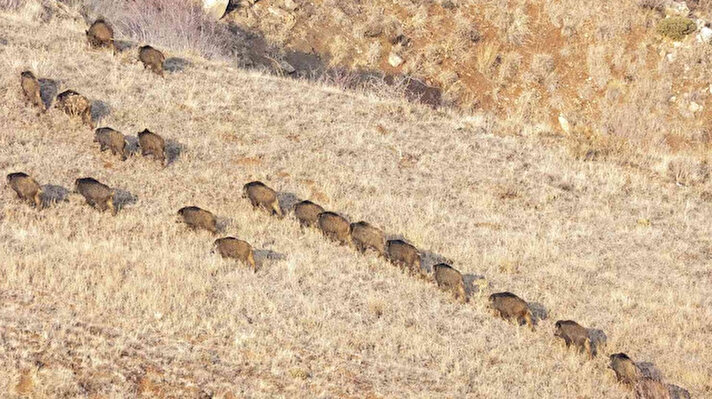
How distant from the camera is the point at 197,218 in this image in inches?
513

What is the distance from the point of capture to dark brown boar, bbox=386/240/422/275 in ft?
41.9

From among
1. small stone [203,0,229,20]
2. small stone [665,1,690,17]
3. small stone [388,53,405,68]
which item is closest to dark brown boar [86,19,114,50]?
small stone [203,0,229,20]

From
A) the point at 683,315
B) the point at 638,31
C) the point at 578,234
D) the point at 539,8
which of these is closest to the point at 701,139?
the point at 638,31

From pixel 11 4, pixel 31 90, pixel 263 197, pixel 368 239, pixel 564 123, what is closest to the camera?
pixel 368 239

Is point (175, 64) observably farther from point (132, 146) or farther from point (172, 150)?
point (132, 146)

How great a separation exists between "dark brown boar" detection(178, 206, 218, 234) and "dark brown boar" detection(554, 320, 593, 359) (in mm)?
5514

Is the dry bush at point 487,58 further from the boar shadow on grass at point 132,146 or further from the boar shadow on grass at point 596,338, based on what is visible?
the boar shadow on grass at point 596,338

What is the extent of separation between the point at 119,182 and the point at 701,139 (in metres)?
21.9

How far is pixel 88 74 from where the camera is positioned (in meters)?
18.2

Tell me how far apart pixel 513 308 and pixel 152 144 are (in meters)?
7.54

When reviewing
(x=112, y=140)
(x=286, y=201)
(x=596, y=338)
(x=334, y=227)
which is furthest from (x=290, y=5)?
(x=596, y=338)

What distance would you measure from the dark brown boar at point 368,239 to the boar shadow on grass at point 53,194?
4.76m

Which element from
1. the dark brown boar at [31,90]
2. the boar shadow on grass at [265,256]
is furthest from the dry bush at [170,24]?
the boar shadow on grass at [265,256]

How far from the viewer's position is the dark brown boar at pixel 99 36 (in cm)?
1936
